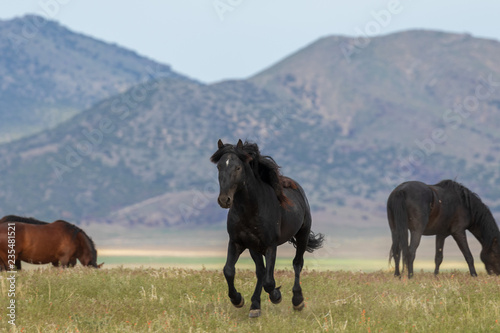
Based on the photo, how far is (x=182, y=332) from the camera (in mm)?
11523

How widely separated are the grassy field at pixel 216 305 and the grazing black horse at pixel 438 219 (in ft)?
12.5

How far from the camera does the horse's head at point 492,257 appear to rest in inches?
864

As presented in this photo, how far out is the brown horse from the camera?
19.3 metres

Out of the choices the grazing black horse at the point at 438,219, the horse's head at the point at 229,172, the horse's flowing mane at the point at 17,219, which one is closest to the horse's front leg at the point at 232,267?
the horse's head at the point at 229,172

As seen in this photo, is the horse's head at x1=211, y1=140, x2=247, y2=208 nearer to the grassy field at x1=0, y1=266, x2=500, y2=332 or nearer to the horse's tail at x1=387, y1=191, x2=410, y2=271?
the grassy field at x1=0, y1=266, x2=500, y2=332

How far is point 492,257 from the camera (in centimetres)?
2200

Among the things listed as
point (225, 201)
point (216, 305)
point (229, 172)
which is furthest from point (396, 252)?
point (225, 201)

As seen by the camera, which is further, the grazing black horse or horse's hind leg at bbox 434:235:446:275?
horse's hind leg at bbox 434:235:446:275

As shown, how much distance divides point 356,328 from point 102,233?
16415 cm

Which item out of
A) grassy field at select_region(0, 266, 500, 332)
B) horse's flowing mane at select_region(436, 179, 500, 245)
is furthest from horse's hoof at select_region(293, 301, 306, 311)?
horse's flowing mane at select_region(436, 179, 500, 245)

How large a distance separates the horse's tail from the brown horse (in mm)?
8565

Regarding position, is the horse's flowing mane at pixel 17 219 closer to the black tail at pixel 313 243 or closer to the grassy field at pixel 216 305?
the grassy field at pixel 216 305

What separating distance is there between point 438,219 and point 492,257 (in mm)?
2215

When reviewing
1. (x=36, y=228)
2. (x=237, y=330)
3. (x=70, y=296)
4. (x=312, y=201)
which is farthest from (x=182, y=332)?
(x=312, y=201)
